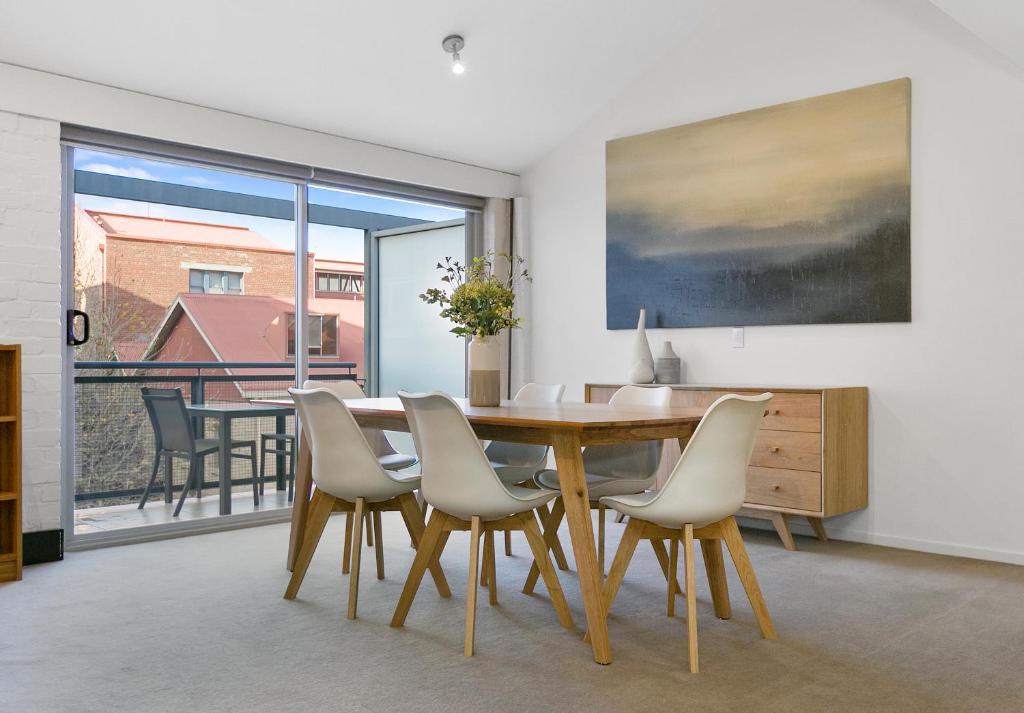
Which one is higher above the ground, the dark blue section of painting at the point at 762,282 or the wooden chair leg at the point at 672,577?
the dark blue section of painting at the point at 762,282

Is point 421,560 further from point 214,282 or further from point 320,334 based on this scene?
point 320,334

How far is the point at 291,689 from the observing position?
2.61m

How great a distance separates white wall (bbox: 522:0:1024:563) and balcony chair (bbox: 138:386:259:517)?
10.2 ft

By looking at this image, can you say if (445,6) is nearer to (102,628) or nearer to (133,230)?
(133,230)

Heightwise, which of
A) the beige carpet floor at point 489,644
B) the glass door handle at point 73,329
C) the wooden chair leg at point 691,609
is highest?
the glass door handle at point 73,329

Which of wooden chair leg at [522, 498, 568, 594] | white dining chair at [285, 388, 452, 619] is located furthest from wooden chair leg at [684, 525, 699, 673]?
white dining chair at [285, 388, 452, 619]

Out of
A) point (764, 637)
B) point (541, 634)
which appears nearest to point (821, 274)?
point (764, 637)

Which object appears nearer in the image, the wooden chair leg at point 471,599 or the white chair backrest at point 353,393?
the wooden chair leg at point 471,599

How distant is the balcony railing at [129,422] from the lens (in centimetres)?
467

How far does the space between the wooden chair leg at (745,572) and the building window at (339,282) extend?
11.8 feet

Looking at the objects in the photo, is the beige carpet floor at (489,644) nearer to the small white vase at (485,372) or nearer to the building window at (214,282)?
the small white vase at (485,372)

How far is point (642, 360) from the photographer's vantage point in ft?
17.9

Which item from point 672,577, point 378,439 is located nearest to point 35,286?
point 378,439

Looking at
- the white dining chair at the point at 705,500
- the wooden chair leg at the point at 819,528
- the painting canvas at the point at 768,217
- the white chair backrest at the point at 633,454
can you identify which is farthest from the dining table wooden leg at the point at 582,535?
the painting canvas at the point at 768,217
